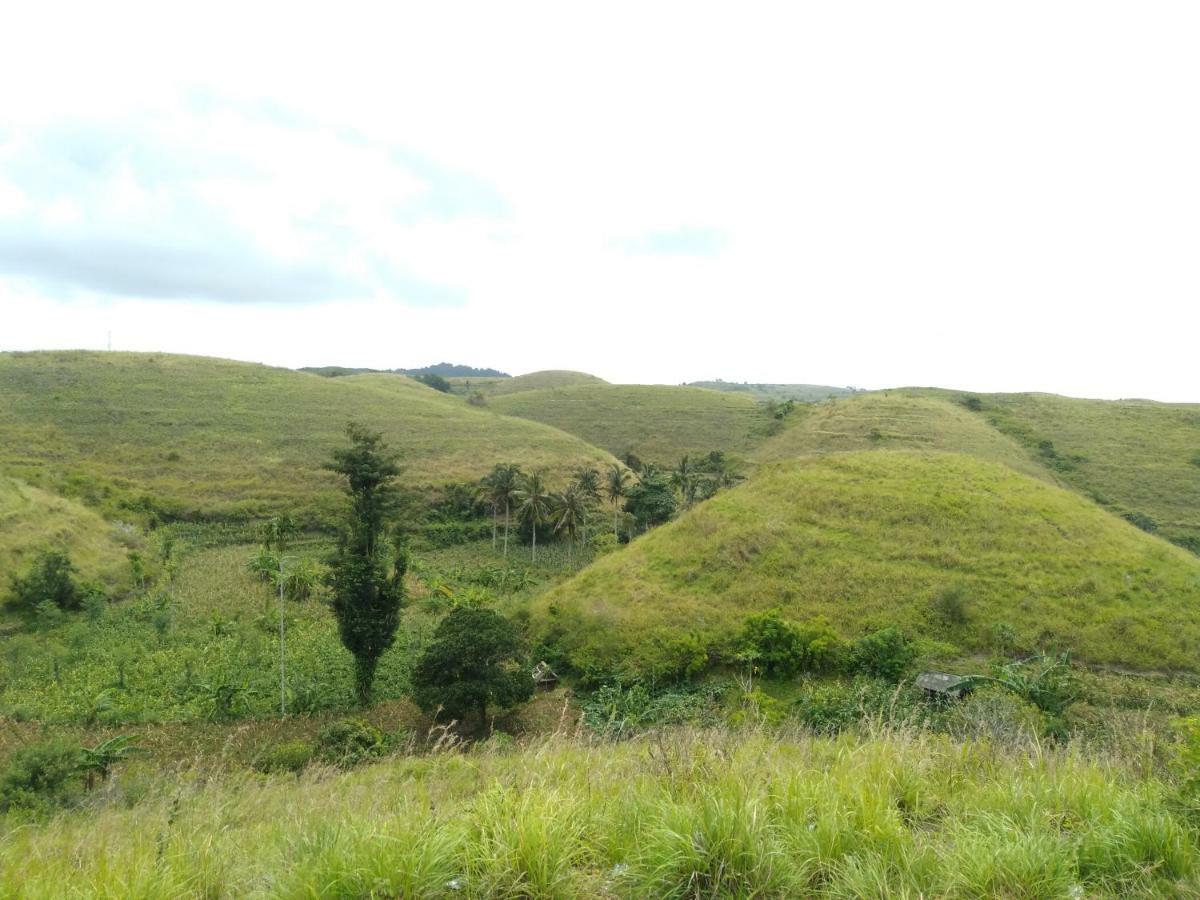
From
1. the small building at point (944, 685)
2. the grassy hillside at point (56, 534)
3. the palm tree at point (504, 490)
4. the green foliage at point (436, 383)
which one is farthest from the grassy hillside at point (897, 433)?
the green foliage at point (436, 383)

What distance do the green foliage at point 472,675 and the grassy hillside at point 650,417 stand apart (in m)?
60.5

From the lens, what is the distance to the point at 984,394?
320ft

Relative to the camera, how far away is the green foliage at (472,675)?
20078mm

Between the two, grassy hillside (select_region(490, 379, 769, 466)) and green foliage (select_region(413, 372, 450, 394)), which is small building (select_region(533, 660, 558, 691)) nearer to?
grassy hillside (select_region(490, 379, 769, 466))

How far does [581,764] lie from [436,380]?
147386 millimetres

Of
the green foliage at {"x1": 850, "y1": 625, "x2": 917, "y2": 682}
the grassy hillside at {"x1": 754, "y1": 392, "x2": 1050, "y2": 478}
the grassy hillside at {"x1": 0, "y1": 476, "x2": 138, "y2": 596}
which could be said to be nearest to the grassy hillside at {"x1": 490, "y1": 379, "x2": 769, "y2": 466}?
the grassy hillside at {"x1": 754, "y1": 392, "x2": 1050, "y2": 478}

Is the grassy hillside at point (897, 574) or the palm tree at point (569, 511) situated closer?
the grassy hillside at point (897, 574)

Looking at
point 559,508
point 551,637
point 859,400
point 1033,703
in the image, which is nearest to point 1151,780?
point 1033,703

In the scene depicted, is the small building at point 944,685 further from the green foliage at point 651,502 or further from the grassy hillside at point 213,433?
the grassy hillside at point 213,433

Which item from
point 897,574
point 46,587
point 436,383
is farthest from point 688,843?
point 436,383

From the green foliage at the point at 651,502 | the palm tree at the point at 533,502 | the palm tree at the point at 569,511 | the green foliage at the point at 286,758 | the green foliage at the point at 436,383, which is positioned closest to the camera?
the green foliage at the point at 286,758

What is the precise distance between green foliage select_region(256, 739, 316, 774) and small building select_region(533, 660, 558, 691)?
867 centimetres

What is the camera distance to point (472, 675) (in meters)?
20.7

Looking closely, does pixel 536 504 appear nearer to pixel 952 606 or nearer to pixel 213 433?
pixel 952 606
